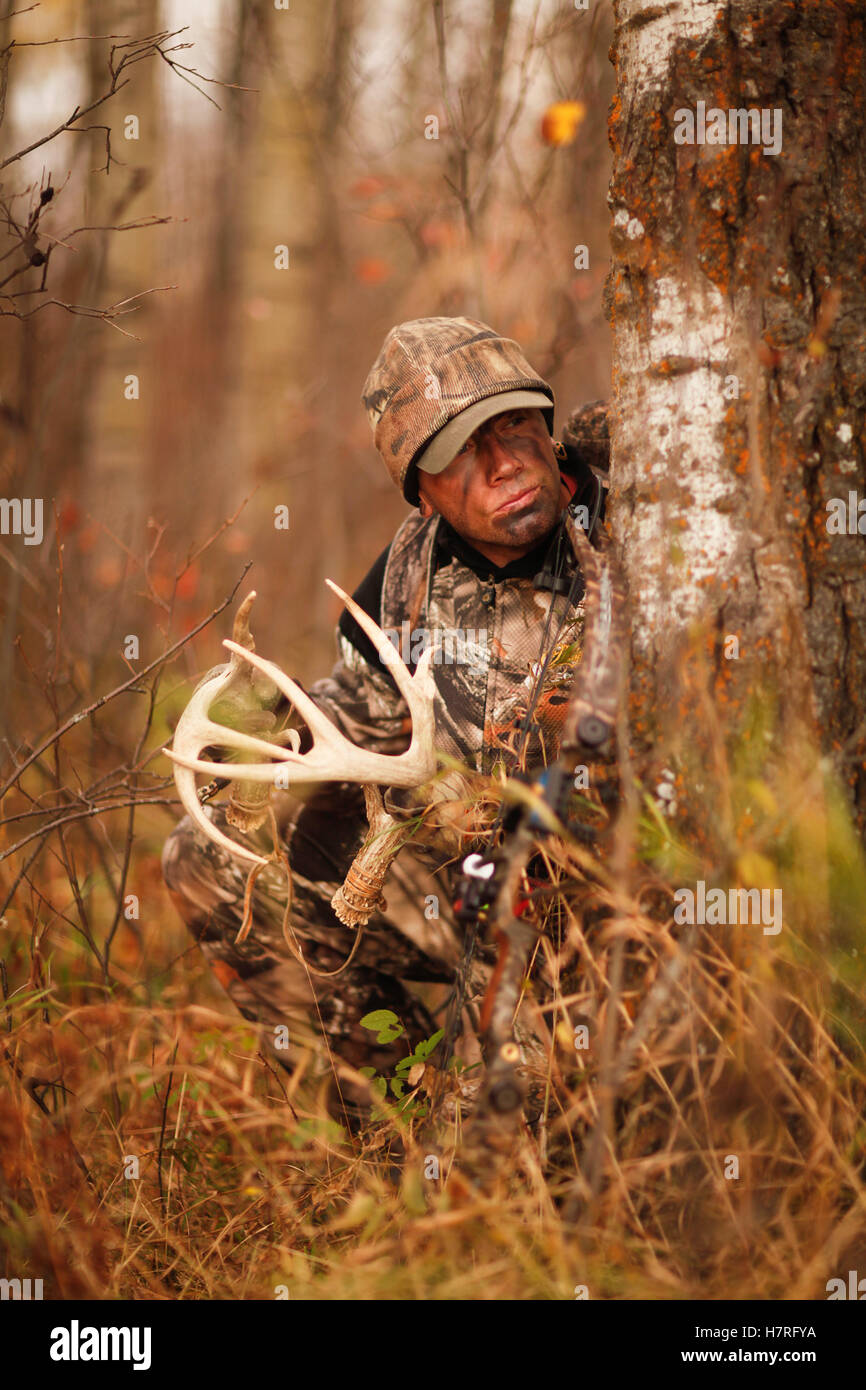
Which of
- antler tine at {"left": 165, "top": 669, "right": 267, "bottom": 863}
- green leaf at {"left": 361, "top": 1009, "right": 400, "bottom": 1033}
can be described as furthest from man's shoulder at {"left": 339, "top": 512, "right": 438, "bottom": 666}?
green leaf at {"left": 361, "top": 1009, "right": 400, "bottom": 1033}

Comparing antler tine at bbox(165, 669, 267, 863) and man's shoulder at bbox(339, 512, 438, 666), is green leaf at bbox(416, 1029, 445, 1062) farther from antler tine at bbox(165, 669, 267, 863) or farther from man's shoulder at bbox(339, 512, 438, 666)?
man's shoulder at bbox(339, 512, 438, 666)

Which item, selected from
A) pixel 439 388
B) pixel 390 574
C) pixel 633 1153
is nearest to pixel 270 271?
pixel 390 574

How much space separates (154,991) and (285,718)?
1378 mm

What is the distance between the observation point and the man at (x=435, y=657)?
3.07 meters

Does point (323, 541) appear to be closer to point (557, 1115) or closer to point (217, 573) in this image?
point (217, 573)

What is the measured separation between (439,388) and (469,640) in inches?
29.1

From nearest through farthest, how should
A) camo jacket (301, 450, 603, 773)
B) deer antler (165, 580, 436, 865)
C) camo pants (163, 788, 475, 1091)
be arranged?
deer antler (165, 580, 436, 865) < camo jacket (301, 450, 603, 773) < camo pants (163, 788, 475, 1091)

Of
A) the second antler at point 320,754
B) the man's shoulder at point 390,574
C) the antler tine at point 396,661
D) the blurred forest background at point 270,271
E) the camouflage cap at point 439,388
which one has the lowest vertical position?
the second antler at point 320,754

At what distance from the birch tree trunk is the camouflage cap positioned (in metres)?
0.80

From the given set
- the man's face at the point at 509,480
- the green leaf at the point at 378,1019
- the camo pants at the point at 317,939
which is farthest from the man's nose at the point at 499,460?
the green leaf at the point at 378,1019

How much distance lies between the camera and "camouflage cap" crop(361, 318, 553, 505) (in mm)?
3039

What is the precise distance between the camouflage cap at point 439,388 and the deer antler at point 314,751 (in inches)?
27.7

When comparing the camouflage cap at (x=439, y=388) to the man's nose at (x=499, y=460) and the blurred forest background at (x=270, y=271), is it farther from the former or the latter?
the blurred forest background at (x=270, y=271)
